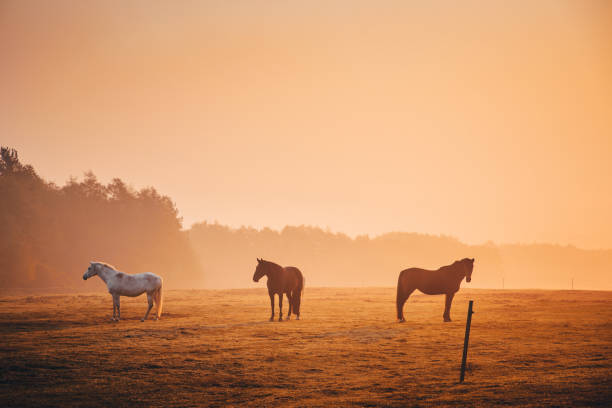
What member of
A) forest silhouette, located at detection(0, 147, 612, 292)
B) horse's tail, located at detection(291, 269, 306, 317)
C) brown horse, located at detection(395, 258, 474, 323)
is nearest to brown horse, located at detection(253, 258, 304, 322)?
horse's tail, located at detection(291, 269, 306, 317)

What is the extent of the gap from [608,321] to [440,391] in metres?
16.8

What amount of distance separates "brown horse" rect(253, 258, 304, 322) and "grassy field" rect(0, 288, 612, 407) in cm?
157

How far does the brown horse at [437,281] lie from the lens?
22.6 meters

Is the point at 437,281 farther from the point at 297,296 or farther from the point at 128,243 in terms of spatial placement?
the point at 128,243

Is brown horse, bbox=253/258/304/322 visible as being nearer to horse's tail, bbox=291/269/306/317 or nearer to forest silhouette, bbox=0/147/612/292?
horse's tail, bbox=291/269/306/317

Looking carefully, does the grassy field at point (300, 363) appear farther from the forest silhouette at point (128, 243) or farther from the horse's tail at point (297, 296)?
the forest silhouette at point (128, 243)

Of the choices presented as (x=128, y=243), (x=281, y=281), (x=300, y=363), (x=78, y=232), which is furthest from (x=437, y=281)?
(x=128, y=243)

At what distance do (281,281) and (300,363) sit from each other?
376 inches

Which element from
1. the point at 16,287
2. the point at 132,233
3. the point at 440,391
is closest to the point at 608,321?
the point at 440,391

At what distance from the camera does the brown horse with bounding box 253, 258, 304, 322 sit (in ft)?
76.2

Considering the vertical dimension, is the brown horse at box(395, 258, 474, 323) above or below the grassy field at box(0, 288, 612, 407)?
above

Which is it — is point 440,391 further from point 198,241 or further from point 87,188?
point 198,241

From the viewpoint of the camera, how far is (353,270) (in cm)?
16338

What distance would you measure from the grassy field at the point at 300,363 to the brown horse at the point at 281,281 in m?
1.57
